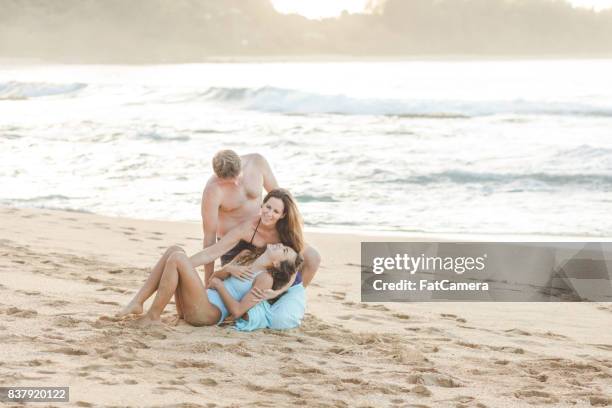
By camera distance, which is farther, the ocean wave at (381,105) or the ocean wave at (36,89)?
the ocean wave at (36,89)

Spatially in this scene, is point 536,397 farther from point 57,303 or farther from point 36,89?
point 36,89

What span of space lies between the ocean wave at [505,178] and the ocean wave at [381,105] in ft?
40.9

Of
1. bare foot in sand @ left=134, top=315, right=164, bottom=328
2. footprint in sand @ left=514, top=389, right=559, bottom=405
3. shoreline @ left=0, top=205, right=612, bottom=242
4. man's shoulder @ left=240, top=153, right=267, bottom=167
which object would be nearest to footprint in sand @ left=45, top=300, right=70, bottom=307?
bare foot in sand @ left=134, top=315, right=164, bottom=328

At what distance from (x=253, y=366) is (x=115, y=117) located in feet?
72.9

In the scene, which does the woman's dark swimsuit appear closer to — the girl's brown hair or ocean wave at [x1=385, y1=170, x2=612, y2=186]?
the girl's brown hair

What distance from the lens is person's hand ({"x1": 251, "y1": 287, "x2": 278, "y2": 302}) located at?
5.12 m

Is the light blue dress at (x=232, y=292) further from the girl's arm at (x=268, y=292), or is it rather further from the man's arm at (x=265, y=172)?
the man's arm at (x=265, y=172)

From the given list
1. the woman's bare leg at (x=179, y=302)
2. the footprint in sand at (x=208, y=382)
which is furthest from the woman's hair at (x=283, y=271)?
the footprint in sand at (x=208, y=382)

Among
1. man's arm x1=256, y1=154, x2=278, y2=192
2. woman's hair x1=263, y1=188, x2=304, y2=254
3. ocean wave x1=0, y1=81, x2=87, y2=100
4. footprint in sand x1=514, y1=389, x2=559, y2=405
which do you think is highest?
ocean wave x1=0, y1=81, x2=87, y2=100

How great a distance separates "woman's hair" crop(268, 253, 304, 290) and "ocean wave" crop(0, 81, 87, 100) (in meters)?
38.4

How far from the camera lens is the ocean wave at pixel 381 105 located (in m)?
27.4

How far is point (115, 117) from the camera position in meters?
25.8

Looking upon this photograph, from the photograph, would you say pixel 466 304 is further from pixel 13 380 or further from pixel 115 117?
pixel 115 117

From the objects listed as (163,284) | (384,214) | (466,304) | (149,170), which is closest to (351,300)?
(466,304)
